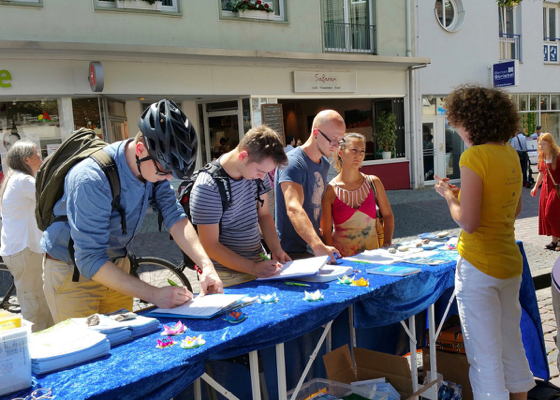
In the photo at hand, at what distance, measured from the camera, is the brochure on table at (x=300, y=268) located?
2.88m

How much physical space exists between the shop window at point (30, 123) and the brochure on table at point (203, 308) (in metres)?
9.03

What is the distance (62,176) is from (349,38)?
13384mm

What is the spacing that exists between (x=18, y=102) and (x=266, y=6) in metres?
6.14

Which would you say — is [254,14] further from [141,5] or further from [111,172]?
[111,172]

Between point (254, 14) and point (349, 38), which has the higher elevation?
point (254, 14)

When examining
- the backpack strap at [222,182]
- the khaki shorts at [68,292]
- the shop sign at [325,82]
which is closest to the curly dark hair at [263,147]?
the backpack strap at [222,182]

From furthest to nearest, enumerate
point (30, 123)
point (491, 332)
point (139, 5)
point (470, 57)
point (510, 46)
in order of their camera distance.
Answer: point (510, 46)
point (470, 57)
point (139, 5)
point (30, 123)
point (491, 332)

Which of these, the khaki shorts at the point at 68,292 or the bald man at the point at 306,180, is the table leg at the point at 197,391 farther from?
the bald man at the point at 306,180

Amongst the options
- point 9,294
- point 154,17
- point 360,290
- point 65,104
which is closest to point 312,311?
point 360,290

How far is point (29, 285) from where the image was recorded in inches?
184

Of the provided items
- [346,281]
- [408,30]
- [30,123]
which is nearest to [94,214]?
[346,281]

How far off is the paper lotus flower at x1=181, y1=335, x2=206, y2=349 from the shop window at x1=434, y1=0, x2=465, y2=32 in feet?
53.5

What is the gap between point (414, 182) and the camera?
15.9m

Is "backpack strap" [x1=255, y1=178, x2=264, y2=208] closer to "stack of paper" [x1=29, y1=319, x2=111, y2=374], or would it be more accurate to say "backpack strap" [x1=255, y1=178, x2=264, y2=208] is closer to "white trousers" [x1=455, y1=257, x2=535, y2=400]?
"white trousers" [x1=455, y1=257, x2=535, y2=400]
